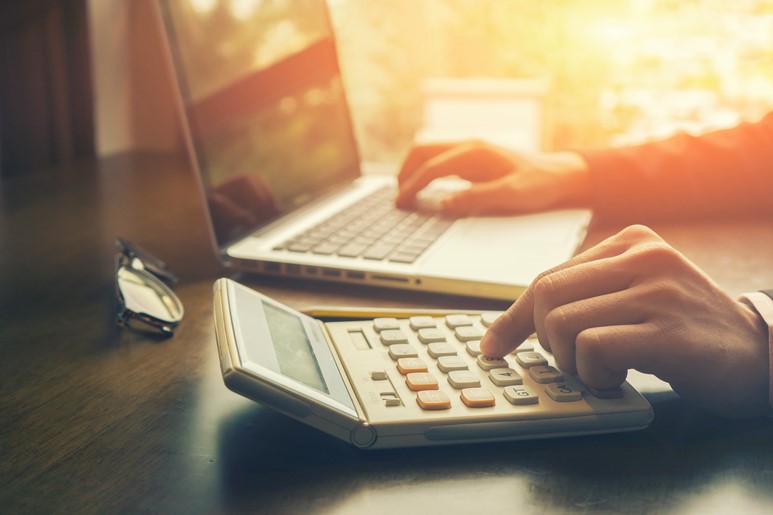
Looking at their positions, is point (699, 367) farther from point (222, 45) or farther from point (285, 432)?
point (222, 45)

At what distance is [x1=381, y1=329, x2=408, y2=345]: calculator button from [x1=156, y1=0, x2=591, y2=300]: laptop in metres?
0.16

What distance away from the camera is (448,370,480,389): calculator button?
0.44 meters

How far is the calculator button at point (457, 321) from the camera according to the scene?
1.76 ft

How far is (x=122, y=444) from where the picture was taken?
0.42m

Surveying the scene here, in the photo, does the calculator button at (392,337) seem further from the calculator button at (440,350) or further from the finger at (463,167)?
the finger at (463,167)

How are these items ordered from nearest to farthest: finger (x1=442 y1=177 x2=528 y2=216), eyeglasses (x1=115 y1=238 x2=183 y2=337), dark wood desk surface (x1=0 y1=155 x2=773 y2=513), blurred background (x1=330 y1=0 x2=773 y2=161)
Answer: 1. dark wood desk surface (x1=0 y1=155 x2=773 y2=513)
2. eyeglasses (x1=115 y1=238 x2=183 y2=337)
3. finger (x1=442 y1=177 x2=528 y2=216)
4. blurred background (x1=330 y1=0 x2=773 y2=161)

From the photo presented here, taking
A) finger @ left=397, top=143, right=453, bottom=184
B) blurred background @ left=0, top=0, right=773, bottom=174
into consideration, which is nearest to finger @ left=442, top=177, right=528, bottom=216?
finger @ left=397, top=143, right=453, bottom=184

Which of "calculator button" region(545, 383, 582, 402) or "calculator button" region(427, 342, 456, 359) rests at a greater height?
"calculator button" region(427, 342, 456, 359)

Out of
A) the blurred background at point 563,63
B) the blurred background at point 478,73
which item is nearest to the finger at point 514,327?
the blurred background at point 478,73

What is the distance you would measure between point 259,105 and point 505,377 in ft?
1.76

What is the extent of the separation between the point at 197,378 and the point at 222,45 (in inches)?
17.7

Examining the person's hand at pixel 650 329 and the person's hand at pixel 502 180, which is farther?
the person's hand at pixel 502 180

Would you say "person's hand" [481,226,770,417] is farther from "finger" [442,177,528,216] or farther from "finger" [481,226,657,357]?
"finger" [442,177,528,216]

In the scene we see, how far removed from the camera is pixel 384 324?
532 millimetres
